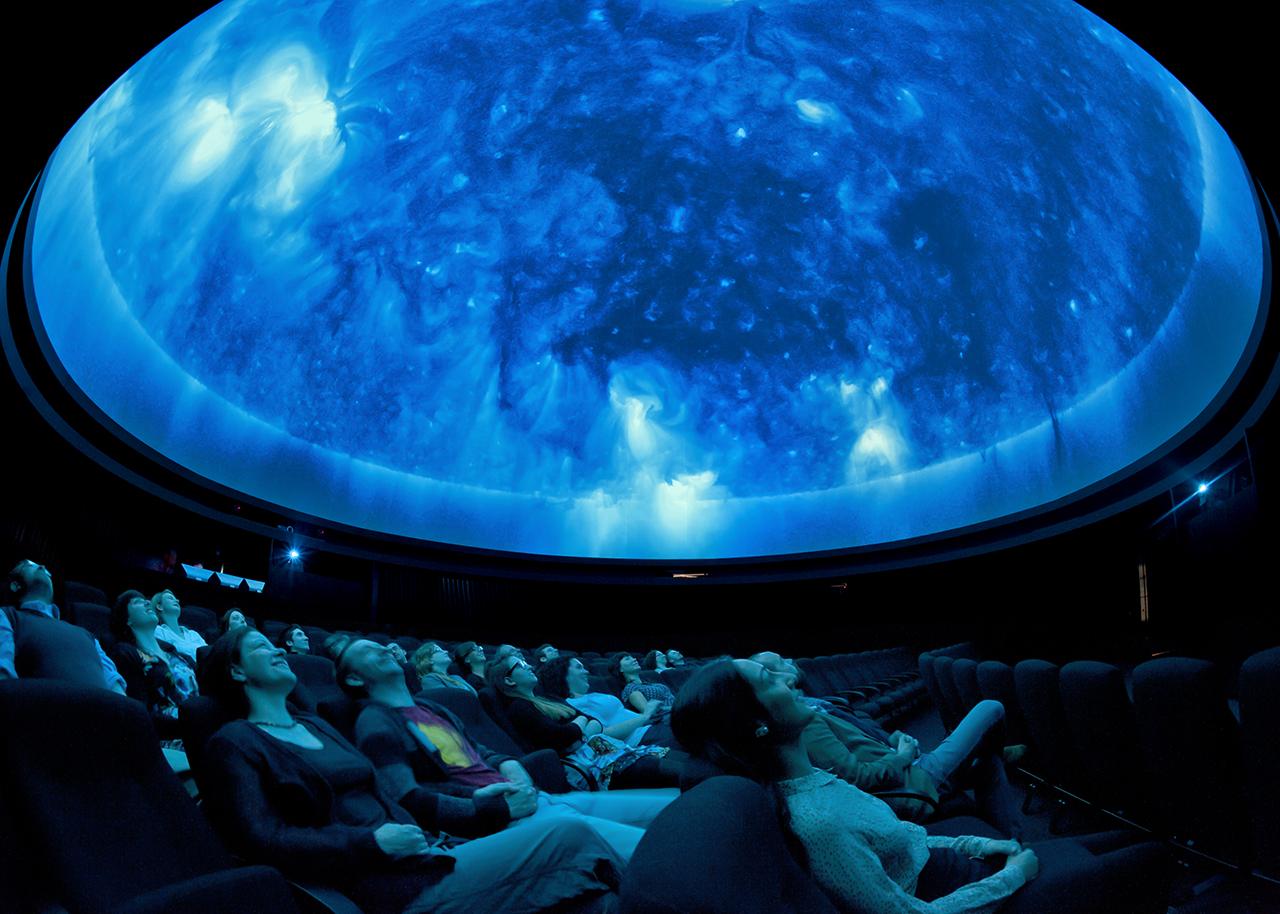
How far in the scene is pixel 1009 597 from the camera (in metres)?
12.8

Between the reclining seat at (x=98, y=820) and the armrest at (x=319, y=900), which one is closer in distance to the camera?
the reclining seat at (x=98, y=820)

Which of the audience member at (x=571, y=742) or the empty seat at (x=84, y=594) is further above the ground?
the audience member at (x=571, y=742)

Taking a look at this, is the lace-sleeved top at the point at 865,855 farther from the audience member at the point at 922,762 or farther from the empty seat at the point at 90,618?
the empty seat at the point at 90,618

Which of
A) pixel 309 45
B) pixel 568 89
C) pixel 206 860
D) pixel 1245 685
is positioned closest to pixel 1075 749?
pixel 1245 685

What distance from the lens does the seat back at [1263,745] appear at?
6.72 feet

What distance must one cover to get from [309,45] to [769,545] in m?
10.2

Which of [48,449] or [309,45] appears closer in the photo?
[309,45]

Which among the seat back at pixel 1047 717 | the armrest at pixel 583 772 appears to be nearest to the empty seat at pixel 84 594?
the armrest at pixel 583 772

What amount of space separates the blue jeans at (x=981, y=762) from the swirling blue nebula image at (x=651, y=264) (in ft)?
23.6

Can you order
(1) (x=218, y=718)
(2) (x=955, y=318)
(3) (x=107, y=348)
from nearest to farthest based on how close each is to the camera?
1. (1) (x=218, y=718)
2. (3) (x=107, y=348)
3. (2) (x=955, y=318)

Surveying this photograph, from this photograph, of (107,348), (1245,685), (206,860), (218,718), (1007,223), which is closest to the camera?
(206,860)

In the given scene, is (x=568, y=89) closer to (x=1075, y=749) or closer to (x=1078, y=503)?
(x=1078, y=503)

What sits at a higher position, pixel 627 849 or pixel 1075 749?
pixel 627 849

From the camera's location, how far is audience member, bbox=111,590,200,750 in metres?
3.61
